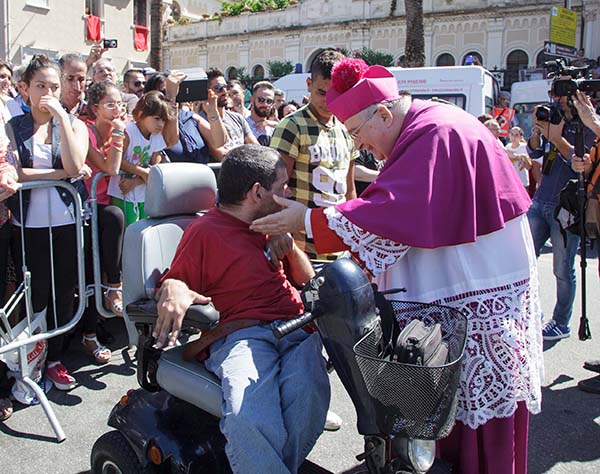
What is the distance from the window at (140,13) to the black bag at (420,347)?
37900 mm

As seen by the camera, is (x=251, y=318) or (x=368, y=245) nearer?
(x=368, y=245)

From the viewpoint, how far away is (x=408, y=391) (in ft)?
5.77

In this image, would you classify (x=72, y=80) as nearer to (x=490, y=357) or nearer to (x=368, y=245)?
(x=368, y=245)

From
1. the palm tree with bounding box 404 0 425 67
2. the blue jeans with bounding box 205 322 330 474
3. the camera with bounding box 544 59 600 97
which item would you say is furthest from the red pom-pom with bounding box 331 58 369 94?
the palm tree with bounding box 404 0 425 67

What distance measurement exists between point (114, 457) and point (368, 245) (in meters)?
1.37

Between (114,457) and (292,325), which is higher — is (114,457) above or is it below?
below

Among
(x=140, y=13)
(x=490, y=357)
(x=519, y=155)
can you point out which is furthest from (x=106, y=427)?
(x=140, y=13)

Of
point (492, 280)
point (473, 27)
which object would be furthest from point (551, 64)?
point (473, 27)

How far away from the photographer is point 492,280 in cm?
221

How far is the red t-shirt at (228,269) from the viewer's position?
2.60 m

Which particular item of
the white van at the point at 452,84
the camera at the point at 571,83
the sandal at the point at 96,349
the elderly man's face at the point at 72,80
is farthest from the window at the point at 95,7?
the camera at the point at 571,83

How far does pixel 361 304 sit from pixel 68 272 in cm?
265

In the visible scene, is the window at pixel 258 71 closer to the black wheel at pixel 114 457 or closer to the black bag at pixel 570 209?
the black bag at pixel 570 209

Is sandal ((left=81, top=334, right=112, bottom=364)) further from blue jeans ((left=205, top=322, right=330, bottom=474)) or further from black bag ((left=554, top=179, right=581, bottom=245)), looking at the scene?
black bag ((left=554, top=179, right=581, bottom=245))
